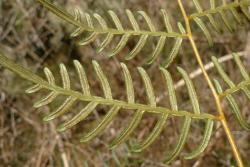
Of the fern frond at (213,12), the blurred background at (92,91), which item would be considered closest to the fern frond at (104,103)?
the fern frond at (213,12)

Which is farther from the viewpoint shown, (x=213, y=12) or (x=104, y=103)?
(x=213, y=12)

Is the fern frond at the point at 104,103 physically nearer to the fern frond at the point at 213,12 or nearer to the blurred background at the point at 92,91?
the fern frond at the point at 213,12

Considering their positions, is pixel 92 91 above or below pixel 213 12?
above

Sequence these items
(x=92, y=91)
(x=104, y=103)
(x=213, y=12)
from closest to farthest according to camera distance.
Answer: (x=104, y=103) → (x=213, y=12) → (x=92, y=91)

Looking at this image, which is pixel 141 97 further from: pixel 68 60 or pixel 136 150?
pixel 136 150

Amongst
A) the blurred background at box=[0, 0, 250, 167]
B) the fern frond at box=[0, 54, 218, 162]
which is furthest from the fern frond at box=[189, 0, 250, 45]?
the blurred background at box=[0, 0, 250, 167]

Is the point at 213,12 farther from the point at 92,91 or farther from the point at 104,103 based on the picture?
the point at 92,91

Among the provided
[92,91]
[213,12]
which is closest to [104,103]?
[213,12]

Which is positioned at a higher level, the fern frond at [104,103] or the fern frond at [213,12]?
the fern frond at [213,12]

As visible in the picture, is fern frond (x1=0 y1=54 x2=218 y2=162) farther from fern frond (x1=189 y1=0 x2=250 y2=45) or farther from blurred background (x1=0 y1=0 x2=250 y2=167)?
blurred background (x1=0 y1=0 x2=250 y2=167)
